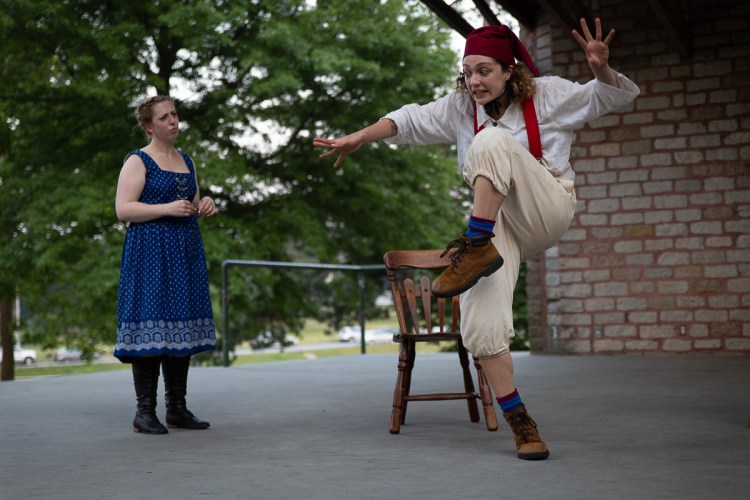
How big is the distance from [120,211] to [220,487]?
1708 mm

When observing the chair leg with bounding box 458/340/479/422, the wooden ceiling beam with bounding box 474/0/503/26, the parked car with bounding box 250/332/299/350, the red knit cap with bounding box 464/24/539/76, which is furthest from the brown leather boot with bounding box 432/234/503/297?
the parked car with bounding box 250/332/299/350

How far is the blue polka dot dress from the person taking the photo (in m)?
4.20

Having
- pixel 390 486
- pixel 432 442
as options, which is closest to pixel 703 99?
pixel 432 442

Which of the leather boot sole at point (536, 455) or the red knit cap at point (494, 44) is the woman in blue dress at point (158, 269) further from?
the leather boot sole at point (536, 455)

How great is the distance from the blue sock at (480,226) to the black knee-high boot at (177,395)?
5.78 feet

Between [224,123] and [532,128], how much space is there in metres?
11.2

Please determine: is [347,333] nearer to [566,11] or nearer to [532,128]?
[566,11]

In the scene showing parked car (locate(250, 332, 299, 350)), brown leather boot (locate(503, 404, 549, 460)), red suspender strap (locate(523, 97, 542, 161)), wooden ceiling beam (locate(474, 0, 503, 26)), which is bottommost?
parked car (locate(250, 332, 299, 350))

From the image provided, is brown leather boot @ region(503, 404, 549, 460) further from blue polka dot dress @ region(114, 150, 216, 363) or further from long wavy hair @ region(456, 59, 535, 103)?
blue polka dot dress @ region(114, 150, 216, 363)

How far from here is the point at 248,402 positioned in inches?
213

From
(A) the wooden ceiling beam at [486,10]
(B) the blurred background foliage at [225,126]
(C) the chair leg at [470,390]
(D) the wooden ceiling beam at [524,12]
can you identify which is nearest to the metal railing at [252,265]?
(A) the wooden ceiling beam at [486,10]

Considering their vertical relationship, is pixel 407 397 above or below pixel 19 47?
below

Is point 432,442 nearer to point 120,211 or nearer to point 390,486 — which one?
point 390,486

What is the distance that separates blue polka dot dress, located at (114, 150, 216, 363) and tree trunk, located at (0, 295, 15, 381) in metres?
13.7
